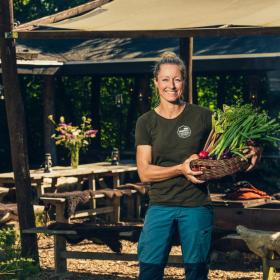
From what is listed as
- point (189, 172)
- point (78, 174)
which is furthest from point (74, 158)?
point (189, 172)

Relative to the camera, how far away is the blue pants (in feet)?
19.1

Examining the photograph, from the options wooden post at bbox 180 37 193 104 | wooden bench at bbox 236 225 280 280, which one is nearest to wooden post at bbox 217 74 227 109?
wooden post at bbox 180 37 193 104

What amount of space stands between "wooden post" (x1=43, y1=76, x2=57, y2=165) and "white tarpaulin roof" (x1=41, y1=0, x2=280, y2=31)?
898cm

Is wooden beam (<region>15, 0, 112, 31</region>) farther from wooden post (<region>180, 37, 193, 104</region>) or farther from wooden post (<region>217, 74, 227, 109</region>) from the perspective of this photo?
wooden post (<region>217, 74, 227, 109</region>)

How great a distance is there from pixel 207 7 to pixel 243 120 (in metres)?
3.05

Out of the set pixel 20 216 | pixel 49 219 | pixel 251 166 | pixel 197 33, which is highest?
pixel 197 33

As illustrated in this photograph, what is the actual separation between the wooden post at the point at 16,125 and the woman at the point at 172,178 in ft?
11.5

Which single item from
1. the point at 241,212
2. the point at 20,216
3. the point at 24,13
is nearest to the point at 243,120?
the point at 241,212

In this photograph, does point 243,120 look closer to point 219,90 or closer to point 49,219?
point 49,219

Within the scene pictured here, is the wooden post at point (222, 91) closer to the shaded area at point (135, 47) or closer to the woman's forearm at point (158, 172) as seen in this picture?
the shaded area at point (135, 47)

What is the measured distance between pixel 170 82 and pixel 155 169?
52cm

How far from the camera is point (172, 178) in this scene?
5.84 metres

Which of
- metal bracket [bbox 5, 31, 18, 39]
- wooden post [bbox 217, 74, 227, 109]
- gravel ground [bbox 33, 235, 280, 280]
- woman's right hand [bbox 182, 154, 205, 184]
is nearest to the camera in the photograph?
woman's right hand [bbox 182, 154, 205, 184]

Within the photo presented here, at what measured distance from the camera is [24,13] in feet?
89.8
